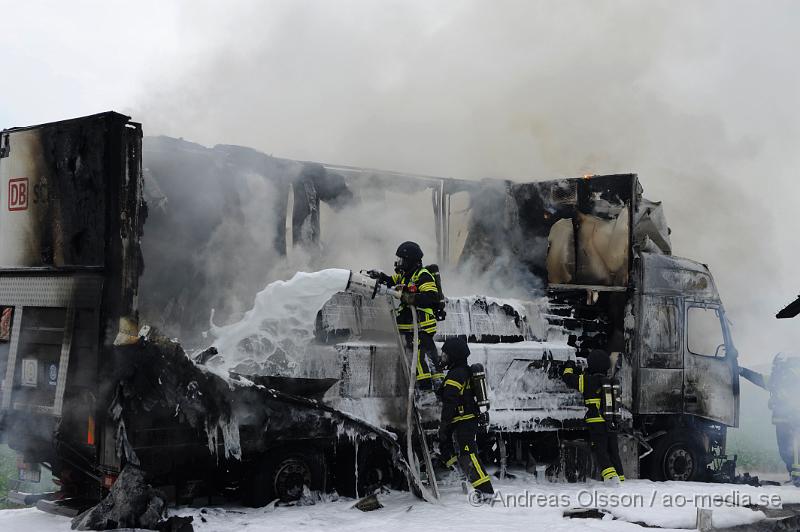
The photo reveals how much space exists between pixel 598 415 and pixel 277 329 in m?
3.63

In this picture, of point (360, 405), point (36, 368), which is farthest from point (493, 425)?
point (36, 368)

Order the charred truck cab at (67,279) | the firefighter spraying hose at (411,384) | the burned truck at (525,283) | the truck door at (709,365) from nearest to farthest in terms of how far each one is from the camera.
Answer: the charred truck cab at (67,279) → the firefighter spraying hose at (411,384) → the burned truck at (525,283) → the truck door at (709,365)

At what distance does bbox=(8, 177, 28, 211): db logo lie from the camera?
736cm

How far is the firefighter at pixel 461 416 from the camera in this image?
7.81 m

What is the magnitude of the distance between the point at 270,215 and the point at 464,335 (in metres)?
2.42

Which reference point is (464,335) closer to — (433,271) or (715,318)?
(433,271)

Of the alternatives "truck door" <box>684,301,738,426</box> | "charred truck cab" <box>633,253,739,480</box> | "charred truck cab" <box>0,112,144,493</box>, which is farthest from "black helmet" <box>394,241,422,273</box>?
"truck door" <box>684,301,738,426</box>

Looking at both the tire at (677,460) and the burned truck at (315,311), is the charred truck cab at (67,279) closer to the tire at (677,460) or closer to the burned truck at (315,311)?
the burned truck at (315,311)

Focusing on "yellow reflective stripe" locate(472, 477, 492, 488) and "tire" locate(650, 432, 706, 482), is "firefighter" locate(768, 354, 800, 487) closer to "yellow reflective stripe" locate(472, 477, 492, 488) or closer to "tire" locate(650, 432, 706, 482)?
"tire" locate(650, 432, 706, 482)

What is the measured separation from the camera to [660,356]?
31.6 feet

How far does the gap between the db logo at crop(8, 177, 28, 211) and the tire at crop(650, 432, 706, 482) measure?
7221 mm

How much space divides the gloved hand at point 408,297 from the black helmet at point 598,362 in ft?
7.48

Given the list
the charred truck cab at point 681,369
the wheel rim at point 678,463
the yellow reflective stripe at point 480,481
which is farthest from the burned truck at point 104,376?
the wheel rim at point 678,463

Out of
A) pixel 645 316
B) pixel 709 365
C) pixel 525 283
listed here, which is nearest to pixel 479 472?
pixel 645 316
